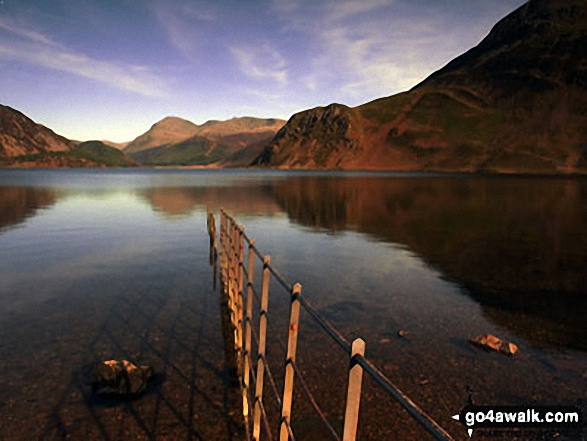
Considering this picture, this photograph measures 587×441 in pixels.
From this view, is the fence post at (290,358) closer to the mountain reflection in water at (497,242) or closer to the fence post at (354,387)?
the fence post at (354,387)

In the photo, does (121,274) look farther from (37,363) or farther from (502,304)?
(502,304)

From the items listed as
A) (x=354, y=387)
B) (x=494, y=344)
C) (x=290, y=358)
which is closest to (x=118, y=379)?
(x=290, y=358)

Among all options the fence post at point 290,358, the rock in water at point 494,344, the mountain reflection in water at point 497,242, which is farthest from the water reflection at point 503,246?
the fence post at point 290,358

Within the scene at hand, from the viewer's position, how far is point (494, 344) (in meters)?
9.21

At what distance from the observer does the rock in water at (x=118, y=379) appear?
283 inches

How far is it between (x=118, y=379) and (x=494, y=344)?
8130mm

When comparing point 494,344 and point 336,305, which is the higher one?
point 494,344

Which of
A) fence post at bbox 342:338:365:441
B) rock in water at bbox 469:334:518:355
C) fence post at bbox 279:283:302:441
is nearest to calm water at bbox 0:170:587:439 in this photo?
rock in water at bbox 469:334:518:355

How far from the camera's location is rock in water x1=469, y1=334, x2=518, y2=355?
9.01 m

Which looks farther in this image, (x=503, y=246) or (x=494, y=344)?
(x=503, y=246)

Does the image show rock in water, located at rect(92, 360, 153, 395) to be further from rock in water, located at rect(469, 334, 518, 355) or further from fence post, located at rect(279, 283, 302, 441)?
rock in water, located at rect(469, 334, 518, 355)

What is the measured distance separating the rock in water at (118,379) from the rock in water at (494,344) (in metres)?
7.46

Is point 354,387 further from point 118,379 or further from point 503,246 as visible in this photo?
point 503,246

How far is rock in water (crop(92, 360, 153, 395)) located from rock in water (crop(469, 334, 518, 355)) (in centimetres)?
746
